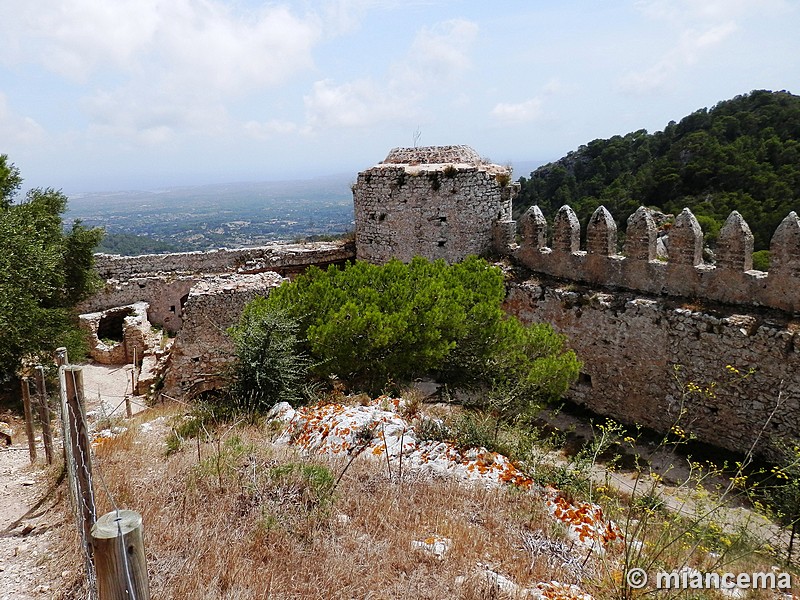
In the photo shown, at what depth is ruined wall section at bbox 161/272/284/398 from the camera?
8.83 m

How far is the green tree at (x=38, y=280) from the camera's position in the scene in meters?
9.32

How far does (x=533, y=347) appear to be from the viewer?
314 inches

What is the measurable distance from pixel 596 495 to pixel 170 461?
14.4ft

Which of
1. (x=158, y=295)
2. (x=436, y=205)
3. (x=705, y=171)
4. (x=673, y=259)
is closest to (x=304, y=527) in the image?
(x=673, y=259)

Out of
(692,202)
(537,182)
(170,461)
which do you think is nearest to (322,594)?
(170,461)

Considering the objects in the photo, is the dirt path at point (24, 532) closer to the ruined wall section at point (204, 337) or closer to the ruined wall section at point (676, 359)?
the ruined wall section at point (204, 337)

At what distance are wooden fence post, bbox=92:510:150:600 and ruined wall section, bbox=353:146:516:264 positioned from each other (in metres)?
8.94

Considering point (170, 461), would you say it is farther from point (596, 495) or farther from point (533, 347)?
point (533, 347)

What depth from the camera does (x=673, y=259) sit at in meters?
8.73

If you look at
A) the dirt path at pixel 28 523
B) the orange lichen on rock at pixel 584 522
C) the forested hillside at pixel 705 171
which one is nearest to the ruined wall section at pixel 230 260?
the dirt path at pixel 28 523

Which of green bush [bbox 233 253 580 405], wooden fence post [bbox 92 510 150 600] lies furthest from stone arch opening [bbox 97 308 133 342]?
wooden fence post [bbox 92 510 150 600]

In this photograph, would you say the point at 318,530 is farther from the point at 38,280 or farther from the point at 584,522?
the point at 38,280

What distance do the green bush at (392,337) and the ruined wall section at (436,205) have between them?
8.47ft

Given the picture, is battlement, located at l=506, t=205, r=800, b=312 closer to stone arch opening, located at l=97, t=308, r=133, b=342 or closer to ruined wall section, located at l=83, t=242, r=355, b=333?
ruined wall section, located at l=83, t=242, r=355, b=333
